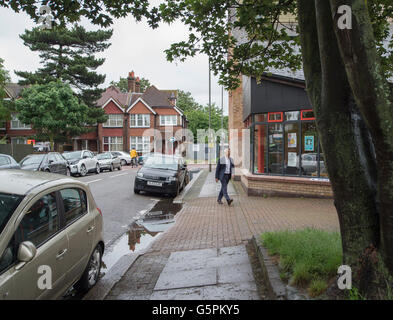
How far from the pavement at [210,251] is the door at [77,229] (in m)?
0.55

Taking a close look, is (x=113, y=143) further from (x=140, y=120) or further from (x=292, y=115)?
(x=292, y=115)

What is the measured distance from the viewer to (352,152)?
10.4ft

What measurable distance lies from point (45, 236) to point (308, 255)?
3.02 m

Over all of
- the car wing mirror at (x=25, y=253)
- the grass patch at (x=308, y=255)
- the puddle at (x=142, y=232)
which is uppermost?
the car wing mirror at (x=25, y=253)

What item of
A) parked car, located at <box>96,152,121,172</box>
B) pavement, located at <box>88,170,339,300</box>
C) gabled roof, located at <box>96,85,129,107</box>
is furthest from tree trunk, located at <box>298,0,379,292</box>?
gabled roof, located at <box>96,85,129,107</box>

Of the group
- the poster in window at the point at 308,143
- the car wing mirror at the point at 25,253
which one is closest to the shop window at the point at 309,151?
the poster in window at the point at 308,143

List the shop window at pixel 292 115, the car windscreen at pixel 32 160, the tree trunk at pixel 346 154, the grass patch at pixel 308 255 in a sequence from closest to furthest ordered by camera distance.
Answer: the tree trunk at pixel 346 154 → the grass patch at pixel 308 255 → the shop window at pixel 292 115 → the car windscreen at pixel 32 160

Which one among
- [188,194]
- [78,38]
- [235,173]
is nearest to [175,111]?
[78,38]

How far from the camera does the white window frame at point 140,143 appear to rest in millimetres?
47031

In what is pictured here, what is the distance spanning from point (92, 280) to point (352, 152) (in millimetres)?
3587

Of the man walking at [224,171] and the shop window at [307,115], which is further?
the shop window at [307,115]

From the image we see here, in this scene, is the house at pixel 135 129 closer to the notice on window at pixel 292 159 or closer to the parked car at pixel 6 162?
the parked car at pixel 6 162

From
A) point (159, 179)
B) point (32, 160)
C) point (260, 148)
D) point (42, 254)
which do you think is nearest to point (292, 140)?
point (260, 148)
